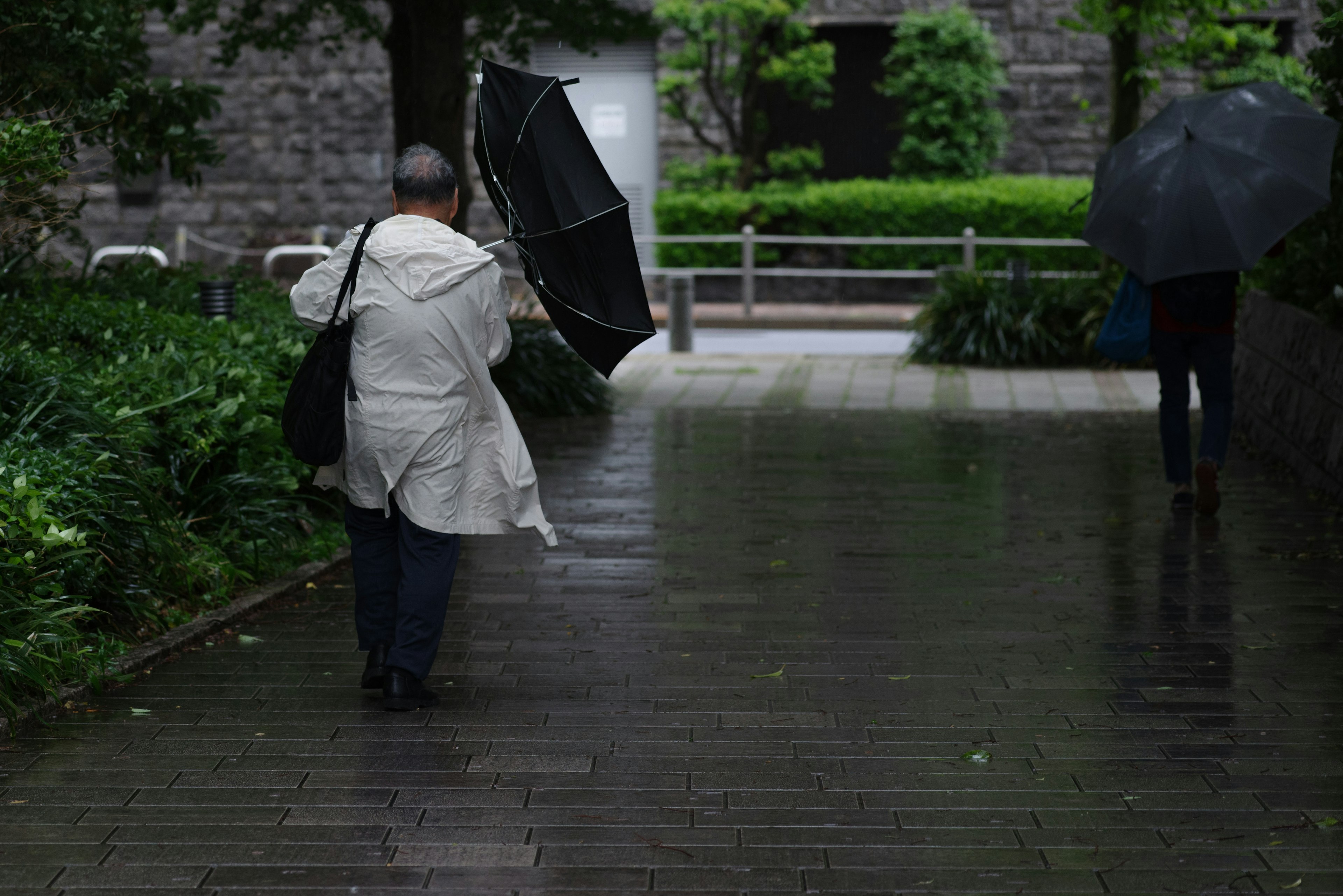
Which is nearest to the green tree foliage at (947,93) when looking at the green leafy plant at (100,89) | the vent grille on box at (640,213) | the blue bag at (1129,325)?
the vent grille on box at (640,213)

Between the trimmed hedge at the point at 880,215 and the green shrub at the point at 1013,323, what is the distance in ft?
16.7

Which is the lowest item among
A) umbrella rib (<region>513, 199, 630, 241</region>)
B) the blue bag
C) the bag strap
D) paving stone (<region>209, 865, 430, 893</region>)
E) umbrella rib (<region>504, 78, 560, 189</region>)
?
paving stone (<region>209, 865, 430, 893</region>)

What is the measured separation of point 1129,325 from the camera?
7.99 metres

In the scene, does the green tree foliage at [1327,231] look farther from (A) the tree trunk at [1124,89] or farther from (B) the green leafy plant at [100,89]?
(B) the green leafy plant at [100,89]

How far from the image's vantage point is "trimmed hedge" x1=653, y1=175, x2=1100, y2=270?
20.6 meters

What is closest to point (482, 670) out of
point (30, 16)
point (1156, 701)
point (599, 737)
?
point (599, 737)

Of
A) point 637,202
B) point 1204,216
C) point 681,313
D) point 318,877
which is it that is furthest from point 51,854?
point 637,202

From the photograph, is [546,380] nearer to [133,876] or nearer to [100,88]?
[100,88]

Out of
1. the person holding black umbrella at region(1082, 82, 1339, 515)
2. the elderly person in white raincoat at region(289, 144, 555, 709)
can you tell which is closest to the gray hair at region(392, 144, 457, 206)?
the elderly person in white raincoat at region(289, 144, 555, 709)

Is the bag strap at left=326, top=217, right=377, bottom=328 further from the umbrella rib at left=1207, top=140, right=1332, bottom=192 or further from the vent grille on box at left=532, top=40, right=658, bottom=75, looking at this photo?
the vent grille on box at left=532, top=40, right=658, bottom=75

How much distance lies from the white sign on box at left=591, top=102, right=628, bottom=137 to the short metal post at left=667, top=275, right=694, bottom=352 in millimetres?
6911

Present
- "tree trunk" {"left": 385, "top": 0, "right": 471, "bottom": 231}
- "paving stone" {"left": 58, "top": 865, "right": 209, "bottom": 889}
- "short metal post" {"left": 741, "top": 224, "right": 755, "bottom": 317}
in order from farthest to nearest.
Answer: "short metal post" {"left": 741, "top": 224, "right": 755, "bottom": 317} → "tree trunk" {"left": 385, "top": 0, "right": 471, "bottom": 231} → "paving stone" {"left": 58, "top": 865, "right": 209, "bottom": 889}

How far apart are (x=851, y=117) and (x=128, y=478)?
18.2 m

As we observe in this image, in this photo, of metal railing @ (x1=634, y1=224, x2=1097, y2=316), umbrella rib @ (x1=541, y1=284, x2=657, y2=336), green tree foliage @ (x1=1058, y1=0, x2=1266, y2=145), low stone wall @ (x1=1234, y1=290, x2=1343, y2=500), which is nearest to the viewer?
umbrella rib @ (x1=541, y1=284, x2=657, y2=336)
